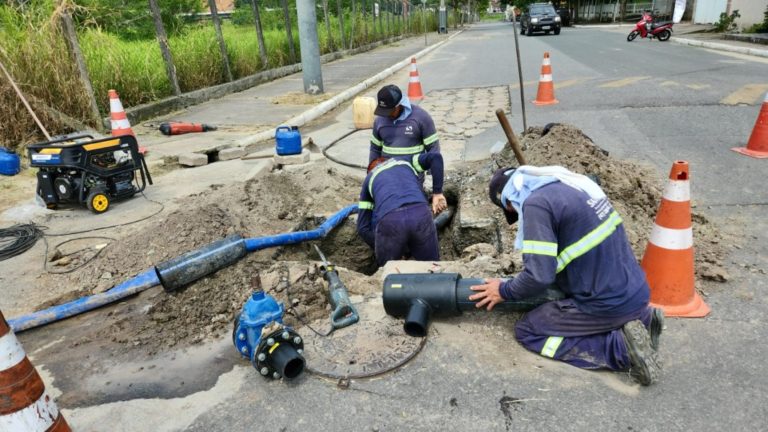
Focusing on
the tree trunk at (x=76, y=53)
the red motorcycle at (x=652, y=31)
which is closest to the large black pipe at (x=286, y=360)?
the tree trunk at (x=76, y=53)

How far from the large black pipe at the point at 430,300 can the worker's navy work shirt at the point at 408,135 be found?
7.11ft

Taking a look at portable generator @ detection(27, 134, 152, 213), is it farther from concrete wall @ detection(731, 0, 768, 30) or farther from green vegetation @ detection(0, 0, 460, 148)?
concrete wall @ detection(731, 0, 768, 30)

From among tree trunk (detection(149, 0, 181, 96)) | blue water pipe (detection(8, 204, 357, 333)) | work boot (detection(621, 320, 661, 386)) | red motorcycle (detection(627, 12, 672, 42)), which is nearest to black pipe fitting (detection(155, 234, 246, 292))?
blue water pipe (detection(8, 204, 357, 333))

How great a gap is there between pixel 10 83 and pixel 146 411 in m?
6.58

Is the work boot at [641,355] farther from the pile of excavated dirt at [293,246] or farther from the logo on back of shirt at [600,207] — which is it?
the pile of excavated dirt at [293,246]

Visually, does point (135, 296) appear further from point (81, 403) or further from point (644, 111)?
point (644, 111)

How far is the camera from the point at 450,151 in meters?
6.92

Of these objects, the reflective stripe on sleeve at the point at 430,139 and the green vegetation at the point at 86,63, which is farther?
the green vegetation at the point at 86,63

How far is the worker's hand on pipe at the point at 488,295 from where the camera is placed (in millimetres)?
2670

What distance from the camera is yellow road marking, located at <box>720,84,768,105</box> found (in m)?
7.75

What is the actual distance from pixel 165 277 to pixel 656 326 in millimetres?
3024

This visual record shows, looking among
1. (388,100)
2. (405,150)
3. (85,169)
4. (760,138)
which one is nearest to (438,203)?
(405,150)

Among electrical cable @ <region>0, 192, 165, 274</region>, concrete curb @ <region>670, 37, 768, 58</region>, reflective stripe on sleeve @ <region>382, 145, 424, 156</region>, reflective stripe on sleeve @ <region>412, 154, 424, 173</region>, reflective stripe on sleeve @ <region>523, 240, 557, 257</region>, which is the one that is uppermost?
reflective stripe on sleeve @ <region>523, 240, 557, 257</region>

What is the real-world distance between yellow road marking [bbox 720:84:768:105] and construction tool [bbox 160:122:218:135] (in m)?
8.40
